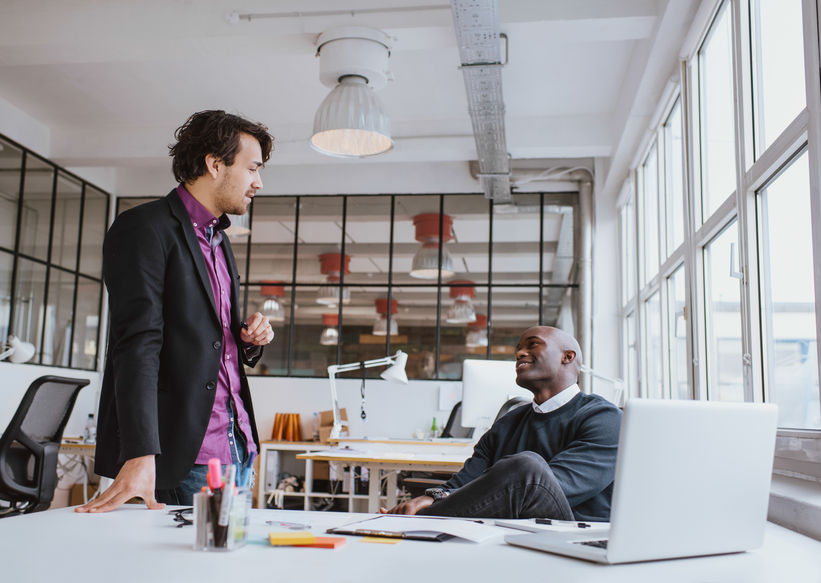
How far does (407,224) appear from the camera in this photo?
8266mm

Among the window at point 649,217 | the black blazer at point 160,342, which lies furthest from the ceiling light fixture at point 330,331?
the black blazer at point 160,342

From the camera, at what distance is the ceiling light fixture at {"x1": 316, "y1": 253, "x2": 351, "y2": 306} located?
8.26m

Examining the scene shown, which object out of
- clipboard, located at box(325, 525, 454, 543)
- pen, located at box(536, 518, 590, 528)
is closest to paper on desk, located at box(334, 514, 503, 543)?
clipboard, located at box(325, 525, 454, 543)

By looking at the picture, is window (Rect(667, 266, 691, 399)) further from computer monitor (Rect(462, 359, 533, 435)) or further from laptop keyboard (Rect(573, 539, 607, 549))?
laptop keyboard (Rect(573, 539, 607, 549))

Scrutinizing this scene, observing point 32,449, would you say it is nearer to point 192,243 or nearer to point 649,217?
point 192,243

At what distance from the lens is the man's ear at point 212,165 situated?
177 centimetres

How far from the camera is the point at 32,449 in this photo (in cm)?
372

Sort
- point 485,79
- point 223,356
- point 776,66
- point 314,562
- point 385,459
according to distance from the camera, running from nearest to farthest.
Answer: point 314,562
point 223,356
point 776,66
point 385,459
point 485,79

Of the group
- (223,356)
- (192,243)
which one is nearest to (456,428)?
(223,356)

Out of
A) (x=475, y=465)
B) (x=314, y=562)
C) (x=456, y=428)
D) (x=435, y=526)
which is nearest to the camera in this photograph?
(x=314, y=562)

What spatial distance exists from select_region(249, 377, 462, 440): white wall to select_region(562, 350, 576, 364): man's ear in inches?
209

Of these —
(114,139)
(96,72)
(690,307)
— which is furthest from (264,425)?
(690,307)

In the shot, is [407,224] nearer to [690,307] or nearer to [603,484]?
[690,307]

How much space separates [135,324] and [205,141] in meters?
0.48
